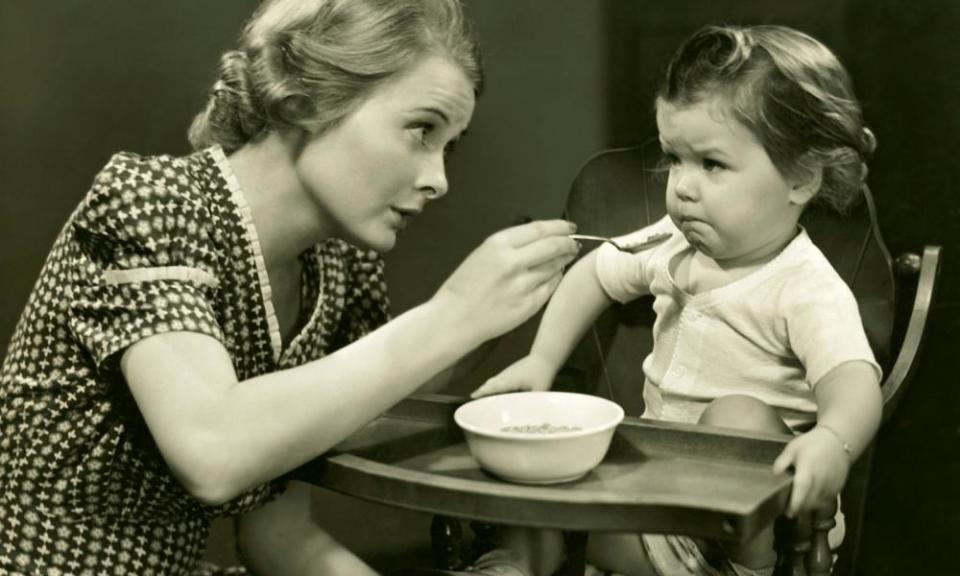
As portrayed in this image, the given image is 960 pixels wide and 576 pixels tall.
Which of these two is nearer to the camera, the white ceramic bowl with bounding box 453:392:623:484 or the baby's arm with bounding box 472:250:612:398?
the white ceramic bowl with bounding box 453:392:623:484

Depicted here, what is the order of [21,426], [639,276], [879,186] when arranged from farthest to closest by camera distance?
[879,186]
[639,276]
[21,426]

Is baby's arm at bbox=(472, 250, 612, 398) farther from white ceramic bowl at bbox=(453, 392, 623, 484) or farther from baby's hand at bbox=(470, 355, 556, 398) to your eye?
white ceramic bowl at bbox=(453, 392, 623, 484)

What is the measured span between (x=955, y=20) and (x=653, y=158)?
1.84ft

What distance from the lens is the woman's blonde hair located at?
4.54 ft

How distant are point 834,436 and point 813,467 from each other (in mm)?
74

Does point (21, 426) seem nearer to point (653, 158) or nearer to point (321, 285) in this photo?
point (321, 285)

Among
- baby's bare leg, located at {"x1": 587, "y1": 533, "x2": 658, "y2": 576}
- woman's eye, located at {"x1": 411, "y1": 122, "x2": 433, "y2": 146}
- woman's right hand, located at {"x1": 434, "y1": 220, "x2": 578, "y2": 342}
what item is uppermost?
woman's eye, located at {"x1": 411, "y1": 122, "x2": 433, "y2": 146}

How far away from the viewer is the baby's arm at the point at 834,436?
45.3 inches

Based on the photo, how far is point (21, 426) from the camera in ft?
4.54

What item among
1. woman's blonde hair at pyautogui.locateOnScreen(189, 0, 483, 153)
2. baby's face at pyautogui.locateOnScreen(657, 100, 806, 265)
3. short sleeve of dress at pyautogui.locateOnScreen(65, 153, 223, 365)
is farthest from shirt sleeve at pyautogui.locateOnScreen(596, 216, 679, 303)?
short sleeve of dress at pyautogui.locateOnScreen(65, 153, 223, 365)

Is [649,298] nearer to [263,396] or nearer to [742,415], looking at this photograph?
[742,415]

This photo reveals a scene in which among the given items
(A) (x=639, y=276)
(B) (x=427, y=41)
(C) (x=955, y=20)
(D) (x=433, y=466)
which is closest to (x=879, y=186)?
(C) (x=955, y=20)

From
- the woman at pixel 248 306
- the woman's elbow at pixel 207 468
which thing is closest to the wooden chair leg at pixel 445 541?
the woman at pixel 248 306

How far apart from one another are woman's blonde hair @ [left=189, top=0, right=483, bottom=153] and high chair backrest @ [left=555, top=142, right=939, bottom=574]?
1.51 ft
